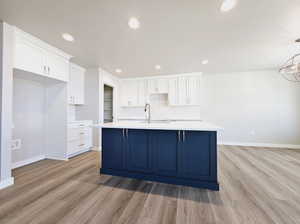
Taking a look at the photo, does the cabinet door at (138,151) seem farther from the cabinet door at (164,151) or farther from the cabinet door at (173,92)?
the cabinet door at (173,92)

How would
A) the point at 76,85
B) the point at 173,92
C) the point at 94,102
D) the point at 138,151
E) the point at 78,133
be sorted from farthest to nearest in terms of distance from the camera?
the point at 173,92 < the point at 94,102 < the point at 76,85 < the point at 78,133 < the point at 138,151

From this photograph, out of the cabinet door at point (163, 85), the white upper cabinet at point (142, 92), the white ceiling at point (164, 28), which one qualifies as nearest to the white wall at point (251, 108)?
the cabinet door at point (163, 85)

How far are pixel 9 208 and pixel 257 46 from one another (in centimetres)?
464

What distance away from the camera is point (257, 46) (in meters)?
2.73

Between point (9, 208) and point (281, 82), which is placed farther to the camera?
point (281, 82)

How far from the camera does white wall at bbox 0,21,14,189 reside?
75.2 inches

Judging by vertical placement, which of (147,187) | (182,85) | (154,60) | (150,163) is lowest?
(147,187)

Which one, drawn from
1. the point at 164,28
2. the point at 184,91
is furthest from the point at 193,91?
the point at 164,28

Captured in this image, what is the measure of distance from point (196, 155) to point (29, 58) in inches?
128

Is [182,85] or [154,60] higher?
[154,60]

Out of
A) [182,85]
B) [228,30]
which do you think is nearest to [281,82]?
[182,85]

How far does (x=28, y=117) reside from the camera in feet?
9.48

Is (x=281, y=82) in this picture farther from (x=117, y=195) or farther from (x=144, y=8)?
(x=117, y=195)

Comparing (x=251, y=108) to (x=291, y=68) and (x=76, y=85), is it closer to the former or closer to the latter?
(x=291, y=68)
